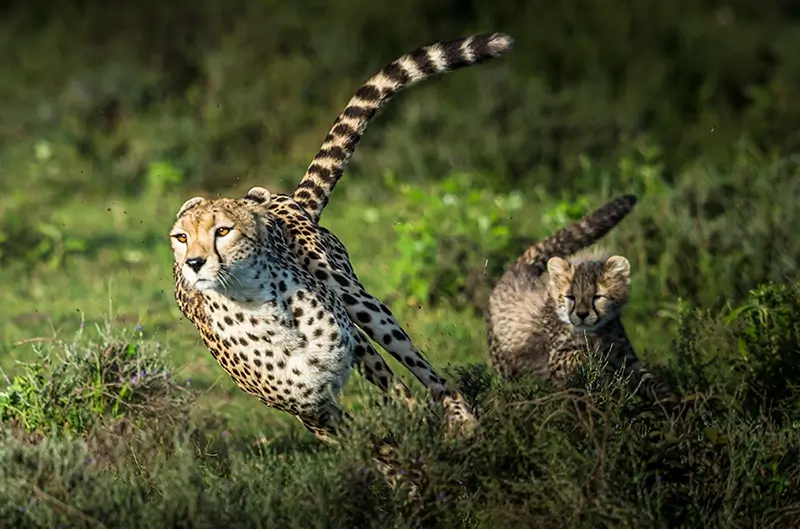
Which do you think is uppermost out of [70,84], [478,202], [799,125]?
[70,84]

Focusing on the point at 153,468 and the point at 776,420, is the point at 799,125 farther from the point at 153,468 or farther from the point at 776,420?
the point at 153,468

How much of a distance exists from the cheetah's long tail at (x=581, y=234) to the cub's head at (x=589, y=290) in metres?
0.48

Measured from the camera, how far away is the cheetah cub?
238 inches

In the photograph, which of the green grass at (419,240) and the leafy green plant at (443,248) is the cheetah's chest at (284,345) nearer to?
the green grass at (419,240)

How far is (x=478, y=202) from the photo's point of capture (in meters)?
9.59

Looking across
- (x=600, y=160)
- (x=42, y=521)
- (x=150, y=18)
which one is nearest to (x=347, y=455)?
(x=42, y=521)

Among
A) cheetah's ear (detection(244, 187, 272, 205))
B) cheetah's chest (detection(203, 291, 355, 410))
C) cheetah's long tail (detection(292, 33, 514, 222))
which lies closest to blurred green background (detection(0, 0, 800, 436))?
cheetah's long tail (detection(292, 33, 514, 222))

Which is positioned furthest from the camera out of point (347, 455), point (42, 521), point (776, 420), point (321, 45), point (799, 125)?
point (321, 45)

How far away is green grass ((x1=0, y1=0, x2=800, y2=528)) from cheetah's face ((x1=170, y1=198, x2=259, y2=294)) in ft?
1.73

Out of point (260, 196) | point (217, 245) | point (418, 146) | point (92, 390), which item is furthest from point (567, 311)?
point (418, 146)

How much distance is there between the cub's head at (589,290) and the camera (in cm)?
604

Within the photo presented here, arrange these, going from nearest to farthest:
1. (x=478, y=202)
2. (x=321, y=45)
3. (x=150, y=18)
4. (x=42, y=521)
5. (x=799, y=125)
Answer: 1. (x=42, y=521)
2. (x=478, y=202)
3. (x=799, y=125)
4. (x=321, y=45)
5. (x=150, y=18)

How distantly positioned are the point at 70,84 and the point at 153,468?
8731 mm

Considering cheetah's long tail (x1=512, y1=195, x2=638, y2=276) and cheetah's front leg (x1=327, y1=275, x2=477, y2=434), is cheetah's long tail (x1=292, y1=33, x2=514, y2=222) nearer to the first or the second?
cheetah's front leg (x1=327, y1=275, x2=477, y2=434)
